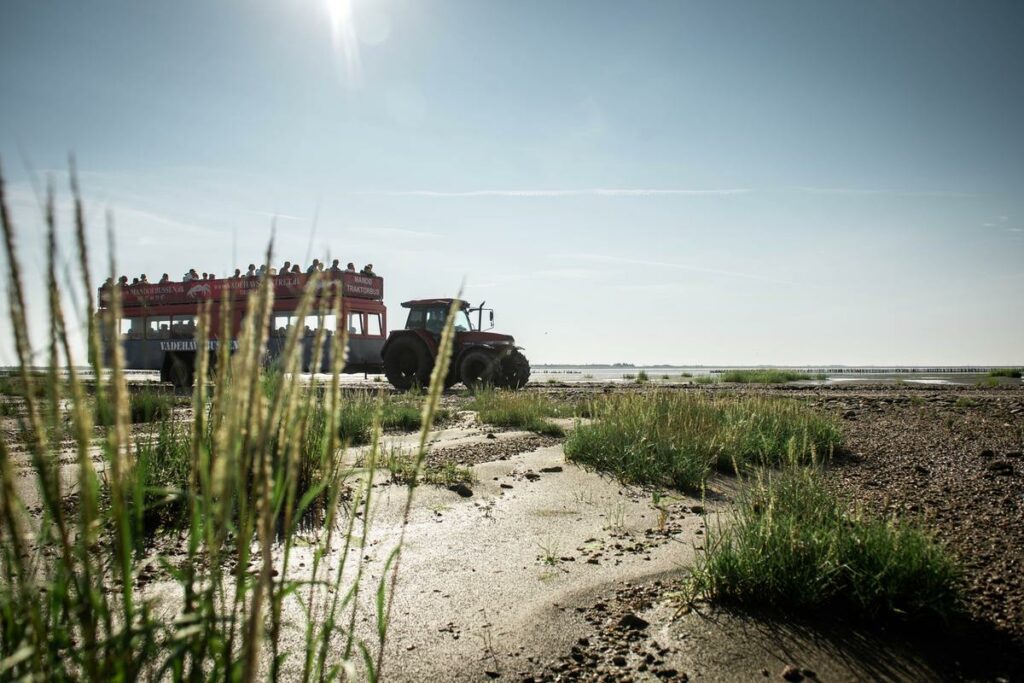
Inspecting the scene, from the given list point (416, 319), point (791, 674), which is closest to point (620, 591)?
point (791, 674)

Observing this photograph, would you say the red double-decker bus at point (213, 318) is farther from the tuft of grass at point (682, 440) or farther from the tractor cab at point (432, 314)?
the tuft of grass at point (682, 440)

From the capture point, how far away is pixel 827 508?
299 centimetres

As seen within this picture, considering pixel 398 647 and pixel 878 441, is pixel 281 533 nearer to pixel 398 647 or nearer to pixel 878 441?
pixel 398 647

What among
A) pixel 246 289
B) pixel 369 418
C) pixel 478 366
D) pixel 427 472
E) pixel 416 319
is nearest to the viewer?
pixel 427 472

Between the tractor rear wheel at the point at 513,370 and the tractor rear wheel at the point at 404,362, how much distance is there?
2058mm

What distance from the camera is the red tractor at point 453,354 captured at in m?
15.8

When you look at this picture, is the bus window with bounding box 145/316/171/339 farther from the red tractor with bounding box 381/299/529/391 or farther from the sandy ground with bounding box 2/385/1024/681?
the sandy ground with bounding box 2/385/1024/681

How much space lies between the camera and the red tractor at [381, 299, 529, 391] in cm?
1582

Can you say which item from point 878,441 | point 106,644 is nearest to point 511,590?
point 106,644

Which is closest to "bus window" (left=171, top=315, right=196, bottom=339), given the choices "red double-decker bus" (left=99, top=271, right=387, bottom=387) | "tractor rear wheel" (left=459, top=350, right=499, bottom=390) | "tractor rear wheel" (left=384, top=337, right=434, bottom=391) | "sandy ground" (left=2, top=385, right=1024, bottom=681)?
"red double-decker bus" (left=99, top=271, right=387, bottom=387)

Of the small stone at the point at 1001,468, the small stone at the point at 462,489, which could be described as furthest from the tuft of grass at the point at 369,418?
the small stone at the point at 1001,468

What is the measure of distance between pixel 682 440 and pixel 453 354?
1091cm

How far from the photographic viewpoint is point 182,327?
21.2 m

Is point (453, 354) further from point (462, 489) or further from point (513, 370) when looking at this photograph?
point (462, 489)
